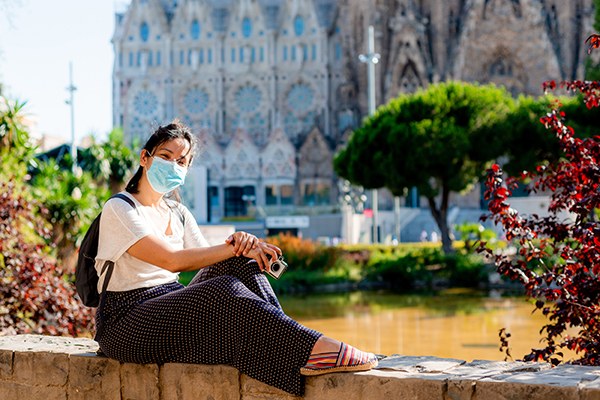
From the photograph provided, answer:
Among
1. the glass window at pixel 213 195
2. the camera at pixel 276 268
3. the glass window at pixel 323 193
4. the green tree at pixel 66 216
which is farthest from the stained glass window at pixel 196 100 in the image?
the camera at pixel 276 268

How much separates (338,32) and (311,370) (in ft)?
157

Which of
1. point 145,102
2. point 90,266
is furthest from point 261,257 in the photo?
point 145,102

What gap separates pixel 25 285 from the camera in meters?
6.04

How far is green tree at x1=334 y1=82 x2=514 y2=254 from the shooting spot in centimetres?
2017

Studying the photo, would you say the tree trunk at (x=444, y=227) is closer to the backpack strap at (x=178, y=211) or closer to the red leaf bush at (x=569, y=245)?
the red leaf bush at (x=569, y=245)

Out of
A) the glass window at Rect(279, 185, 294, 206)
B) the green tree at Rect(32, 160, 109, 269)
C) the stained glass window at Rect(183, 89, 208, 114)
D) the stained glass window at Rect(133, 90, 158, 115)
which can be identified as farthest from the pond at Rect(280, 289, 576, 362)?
the stained glass window at Rect(133, 90, 158, 115)

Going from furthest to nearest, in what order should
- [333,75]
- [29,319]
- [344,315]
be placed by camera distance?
1. [333,75]
2. [344,315]
3. [29,319]

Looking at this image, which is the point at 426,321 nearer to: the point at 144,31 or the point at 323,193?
the point at 323,193

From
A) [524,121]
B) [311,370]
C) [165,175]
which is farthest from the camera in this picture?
[524,121]

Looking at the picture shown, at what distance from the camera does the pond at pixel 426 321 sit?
8319 mm

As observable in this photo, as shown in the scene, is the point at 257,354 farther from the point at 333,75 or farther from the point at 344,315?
the point at 333,75

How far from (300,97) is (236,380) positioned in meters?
46.3

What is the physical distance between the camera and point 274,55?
4869cm

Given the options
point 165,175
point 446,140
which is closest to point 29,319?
point 165,175
